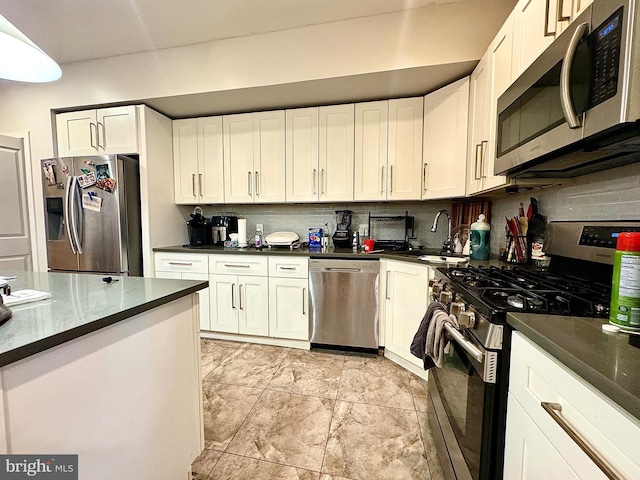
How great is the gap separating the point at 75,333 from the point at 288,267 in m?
1.78

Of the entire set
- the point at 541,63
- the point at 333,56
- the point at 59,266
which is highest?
the point at 333,56

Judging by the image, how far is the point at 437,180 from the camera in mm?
2312

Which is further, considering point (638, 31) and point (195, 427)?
point (195, 427)

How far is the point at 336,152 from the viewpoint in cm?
261

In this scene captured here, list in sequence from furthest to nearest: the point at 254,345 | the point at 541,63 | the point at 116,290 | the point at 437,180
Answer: the point at 254,345, the point at 437,180, the point at 116,290, the point at 541,63

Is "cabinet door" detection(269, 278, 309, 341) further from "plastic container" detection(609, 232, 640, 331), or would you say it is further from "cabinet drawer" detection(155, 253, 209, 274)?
"plastic container" detection(609, 232, 640, 331)

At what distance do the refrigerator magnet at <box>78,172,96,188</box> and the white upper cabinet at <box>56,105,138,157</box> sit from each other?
0.30 m

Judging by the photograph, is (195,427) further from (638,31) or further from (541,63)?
(541,63)

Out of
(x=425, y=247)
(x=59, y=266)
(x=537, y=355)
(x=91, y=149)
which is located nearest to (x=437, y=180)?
(x=425, y=247)

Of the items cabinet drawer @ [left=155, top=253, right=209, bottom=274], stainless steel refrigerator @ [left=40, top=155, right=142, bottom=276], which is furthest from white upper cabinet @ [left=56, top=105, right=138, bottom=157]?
cabinet drawer @ [left=155, top=253, right=209, bottom=274]

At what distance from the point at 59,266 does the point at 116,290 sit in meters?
2.24

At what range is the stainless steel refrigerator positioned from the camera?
2.50 metres

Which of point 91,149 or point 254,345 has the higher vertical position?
point 91,149

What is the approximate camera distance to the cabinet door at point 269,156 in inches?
107
